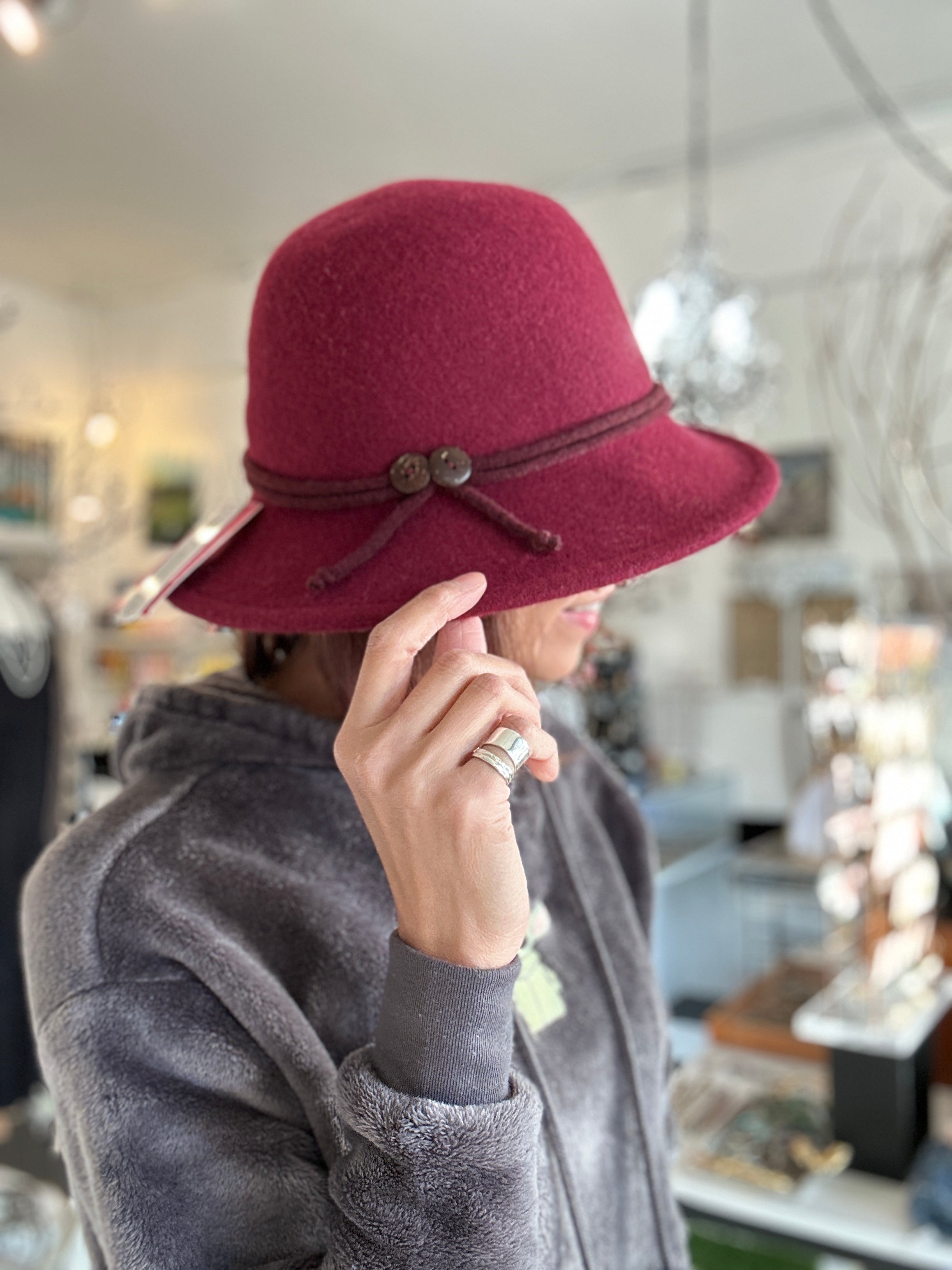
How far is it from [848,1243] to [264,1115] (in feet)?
4.20

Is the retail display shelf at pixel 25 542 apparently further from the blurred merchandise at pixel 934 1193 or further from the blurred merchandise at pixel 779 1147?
the blurred merchandise at pixel 934 1193

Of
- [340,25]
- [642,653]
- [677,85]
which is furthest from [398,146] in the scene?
[642,653]

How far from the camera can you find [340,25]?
320 cm

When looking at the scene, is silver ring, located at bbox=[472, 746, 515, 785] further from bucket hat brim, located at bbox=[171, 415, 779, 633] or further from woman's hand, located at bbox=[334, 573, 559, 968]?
bucket hat brim, located at bbox=[171, 415, 779, 633]

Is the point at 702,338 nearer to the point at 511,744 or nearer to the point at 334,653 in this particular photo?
the point at 334,653

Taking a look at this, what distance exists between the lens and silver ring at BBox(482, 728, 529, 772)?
0.54 meters

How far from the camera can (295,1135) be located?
617 millimetres

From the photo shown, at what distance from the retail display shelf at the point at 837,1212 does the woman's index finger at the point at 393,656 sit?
1234 millimetres

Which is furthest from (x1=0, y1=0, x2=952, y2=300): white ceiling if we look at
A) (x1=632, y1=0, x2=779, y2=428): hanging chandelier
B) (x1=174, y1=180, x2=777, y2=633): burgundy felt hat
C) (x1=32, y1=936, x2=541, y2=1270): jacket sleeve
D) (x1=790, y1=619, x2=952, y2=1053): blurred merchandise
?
(x1=32, y1=936, x2=541, y2=1270): jacket sleeve

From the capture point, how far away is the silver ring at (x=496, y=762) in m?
0.54

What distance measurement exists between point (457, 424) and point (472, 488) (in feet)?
0.14

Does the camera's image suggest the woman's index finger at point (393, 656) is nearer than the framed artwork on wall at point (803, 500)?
Yes

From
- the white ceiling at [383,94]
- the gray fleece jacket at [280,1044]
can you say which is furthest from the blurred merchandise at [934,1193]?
the white ceiling at [383,94]

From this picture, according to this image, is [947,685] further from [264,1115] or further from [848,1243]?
[264,1115]
